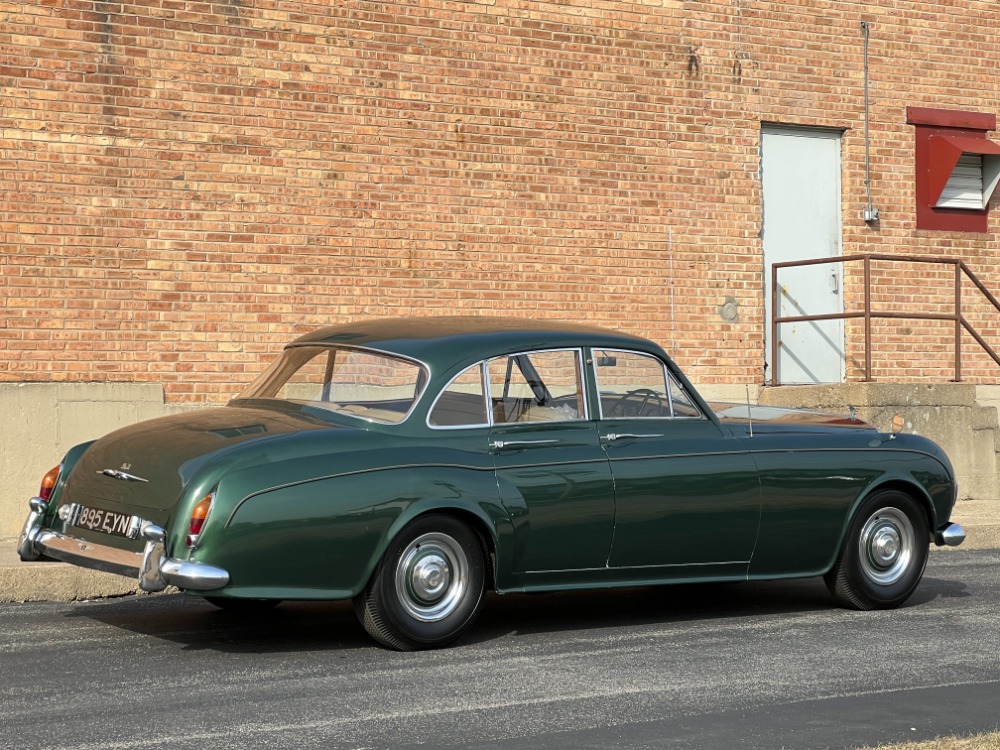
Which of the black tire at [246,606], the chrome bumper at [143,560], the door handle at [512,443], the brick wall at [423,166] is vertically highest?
the brick wall at [423,166]

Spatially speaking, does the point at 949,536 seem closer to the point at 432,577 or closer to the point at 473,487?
the point at 473,487

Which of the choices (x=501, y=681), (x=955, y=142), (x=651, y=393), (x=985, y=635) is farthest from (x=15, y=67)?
(x=955, y=142)

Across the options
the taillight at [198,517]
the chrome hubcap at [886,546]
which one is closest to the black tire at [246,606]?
the taillight at [198,517]

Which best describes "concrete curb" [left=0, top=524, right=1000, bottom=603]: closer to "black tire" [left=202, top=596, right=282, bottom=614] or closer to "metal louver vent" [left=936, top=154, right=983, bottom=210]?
"black tire" [left=202, top=596, right=282, bottom=614]

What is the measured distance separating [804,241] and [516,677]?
9.63 metres

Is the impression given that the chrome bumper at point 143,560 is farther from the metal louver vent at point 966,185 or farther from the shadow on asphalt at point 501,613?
the metal louver vent at point 966,185

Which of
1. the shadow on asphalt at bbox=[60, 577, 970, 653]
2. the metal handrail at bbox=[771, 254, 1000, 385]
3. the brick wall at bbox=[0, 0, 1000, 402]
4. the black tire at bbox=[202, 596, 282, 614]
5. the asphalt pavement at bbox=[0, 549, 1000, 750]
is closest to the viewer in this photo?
the asphalt pavement at bbox=[0, 549, 1000, 750]

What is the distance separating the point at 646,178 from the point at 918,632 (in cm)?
717

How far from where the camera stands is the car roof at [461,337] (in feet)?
23.8

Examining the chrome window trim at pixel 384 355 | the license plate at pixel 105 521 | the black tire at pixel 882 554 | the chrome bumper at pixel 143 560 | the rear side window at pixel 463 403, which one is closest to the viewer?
the chrome bumper at pixel 143 560

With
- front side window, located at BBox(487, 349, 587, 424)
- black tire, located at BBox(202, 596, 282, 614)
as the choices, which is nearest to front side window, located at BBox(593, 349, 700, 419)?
front side window, located at BBox(487, 349, 587, 424)

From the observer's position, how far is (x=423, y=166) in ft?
42.4

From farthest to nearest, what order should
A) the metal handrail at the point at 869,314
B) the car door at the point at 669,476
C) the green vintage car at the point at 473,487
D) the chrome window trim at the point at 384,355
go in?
the metal handrail at the point at 869,314 → the car door at the point at 669,476 → the chrome window trim at the point at 384,355 → the green vintage car at the point at 473,487

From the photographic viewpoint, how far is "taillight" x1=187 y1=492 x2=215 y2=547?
621cm
